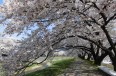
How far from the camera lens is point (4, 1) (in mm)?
12141

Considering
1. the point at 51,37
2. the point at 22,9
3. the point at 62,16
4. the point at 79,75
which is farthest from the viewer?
the point at 79,75

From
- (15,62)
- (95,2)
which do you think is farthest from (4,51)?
(95,2)

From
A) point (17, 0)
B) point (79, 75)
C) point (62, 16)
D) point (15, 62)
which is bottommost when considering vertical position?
A: point (79, 75)

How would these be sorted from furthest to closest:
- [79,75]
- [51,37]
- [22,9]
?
[79,75] < [51,37] < [22,9]

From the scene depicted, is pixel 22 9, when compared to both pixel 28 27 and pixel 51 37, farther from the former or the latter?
pixel 51 37

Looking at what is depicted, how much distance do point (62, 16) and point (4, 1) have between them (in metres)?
2.66

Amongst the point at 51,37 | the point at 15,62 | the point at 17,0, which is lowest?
the point at 15,62

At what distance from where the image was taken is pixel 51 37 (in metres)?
13.9

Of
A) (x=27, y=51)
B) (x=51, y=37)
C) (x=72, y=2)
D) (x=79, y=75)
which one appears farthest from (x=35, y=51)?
(x=79, y=75)

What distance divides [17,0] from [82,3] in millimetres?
2850

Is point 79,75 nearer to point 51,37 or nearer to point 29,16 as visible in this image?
point 51,37

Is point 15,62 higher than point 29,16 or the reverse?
the reverse

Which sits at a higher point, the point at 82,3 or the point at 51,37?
the point at 82,3

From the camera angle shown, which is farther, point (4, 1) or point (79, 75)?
point (79, 75)
